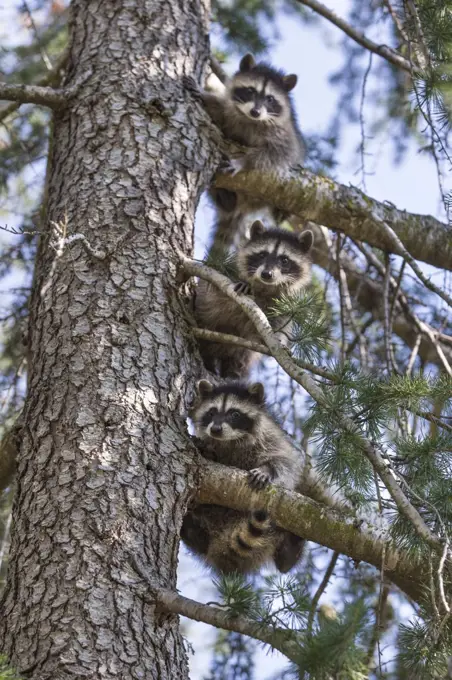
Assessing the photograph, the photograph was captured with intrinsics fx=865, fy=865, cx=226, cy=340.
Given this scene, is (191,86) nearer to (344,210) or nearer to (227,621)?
(344,210)

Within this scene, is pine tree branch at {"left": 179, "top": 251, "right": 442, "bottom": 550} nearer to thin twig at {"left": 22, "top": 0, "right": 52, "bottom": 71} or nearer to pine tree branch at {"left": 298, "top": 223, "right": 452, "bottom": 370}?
pine tree branch at {"left": 298, "top": 223, "right": 452, "bottom": 370}

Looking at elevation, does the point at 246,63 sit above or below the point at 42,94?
above

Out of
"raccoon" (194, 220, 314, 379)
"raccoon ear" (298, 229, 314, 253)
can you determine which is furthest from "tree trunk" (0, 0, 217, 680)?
"raccoon ear" (298, 229, 314, 253)

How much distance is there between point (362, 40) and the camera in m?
4.17

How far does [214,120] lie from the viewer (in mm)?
4074

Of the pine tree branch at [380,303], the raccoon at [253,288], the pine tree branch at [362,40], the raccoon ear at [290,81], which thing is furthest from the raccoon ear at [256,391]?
the raccoon ear at [290,81]

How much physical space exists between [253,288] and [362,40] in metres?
1.31

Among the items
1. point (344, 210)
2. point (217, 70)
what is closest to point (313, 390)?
point (344, 210)

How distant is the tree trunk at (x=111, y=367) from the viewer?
2385mm

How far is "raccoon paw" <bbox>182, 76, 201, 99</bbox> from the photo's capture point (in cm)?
379

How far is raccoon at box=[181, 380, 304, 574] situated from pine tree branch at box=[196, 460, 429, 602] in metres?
0.35

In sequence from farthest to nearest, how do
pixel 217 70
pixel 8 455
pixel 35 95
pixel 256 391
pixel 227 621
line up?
pixel 217 70 < pixel 256 391 < pixel 35 95 < pixel 8 455 < pixel 227 621

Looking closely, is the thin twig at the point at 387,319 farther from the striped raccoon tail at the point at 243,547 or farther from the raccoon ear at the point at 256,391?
the striped raccoon tail at the point at 243,547

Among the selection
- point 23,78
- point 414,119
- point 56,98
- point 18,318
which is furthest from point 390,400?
point 23,78
